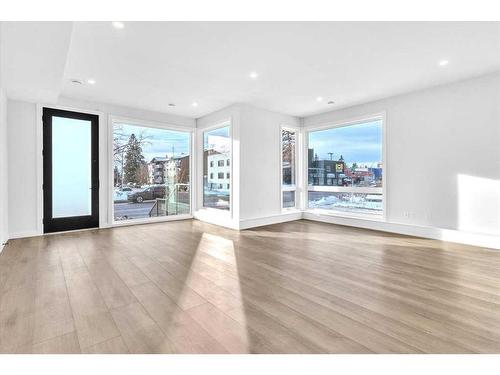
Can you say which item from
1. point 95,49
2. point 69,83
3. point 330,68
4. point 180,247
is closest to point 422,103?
point 330,68

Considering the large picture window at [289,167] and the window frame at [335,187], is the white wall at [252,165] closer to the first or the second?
the large picture window at [289,167]

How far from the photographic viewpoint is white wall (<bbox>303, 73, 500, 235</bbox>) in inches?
158

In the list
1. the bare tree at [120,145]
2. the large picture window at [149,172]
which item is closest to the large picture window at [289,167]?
the large picture window at [149,172]

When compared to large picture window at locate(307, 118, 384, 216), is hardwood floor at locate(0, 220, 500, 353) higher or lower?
lower

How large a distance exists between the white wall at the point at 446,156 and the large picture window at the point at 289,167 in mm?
2158

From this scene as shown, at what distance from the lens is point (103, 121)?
18.0 ft

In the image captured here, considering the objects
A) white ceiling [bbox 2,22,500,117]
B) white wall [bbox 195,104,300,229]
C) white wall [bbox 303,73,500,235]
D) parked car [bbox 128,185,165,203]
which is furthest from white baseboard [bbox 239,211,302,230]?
white ceiling [bbox 2,22,500,117]

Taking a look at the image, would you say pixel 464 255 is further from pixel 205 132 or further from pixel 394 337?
pixel 205 132

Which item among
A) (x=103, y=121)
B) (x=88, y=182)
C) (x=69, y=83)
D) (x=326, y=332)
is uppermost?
(x=69, y=83)

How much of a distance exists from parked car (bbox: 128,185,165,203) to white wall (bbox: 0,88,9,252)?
2.15 metres

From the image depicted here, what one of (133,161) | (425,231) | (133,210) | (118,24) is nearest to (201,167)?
(133,161)

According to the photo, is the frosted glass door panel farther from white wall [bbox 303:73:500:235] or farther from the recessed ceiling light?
white wall [bbox 303:73:500:235]

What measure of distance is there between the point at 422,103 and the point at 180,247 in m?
5.09

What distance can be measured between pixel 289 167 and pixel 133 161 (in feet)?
13.0
